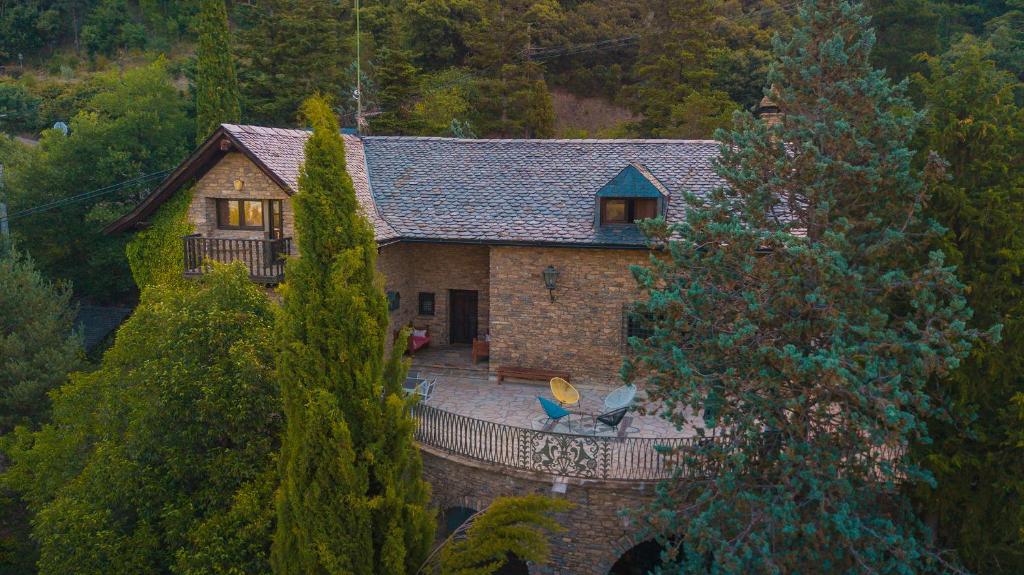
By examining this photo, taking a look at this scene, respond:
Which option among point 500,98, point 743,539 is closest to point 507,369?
point 743,539

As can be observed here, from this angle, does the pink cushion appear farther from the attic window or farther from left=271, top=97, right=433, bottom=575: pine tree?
left=271, top=97, right=433, bottom=575: pine tree

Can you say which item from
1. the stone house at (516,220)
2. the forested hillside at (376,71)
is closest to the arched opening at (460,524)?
the stone house at (516,220)

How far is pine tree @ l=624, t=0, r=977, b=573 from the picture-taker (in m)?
10.0

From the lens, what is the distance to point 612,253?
1778 cm

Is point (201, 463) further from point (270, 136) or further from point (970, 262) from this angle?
point (970, 262)

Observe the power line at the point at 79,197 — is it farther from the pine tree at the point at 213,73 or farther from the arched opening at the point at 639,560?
the arched opening at the point at 639,560

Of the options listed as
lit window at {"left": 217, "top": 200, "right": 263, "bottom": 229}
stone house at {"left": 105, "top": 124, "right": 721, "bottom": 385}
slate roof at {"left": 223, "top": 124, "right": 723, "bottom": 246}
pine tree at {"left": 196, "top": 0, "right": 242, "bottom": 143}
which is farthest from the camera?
pine tree at {"left": 196, "top": 0, "right": 242, "bottom": 143}

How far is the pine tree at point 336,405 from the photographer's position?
10.1 m

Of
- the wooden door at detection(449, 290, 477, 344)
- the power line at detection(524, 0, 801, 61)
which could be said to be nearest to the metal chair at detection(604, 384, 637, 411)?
the wooden door at detection(449, 290, 477, 344)

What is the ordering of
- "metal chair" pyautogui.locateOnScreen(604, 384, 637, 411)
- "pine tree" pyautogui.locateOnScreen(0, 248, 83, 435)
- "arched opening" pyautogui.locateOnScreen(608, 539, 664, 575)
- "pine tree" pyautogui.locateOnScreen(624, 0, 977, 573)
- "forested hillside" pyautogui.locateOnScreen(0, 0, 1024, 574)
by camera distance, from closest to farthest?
1. "pine tree" pyautogui.locateOnScreen(624, 0, 977, 573)
2. "forested hillside" pyautogui.locateOnScreen(0, 0, 1024, 574)
3. "metal chair" pyautogui.locateOnScreen(604, 384, 637, 411)
4. "arched opening" pyautogui.locateOnScreen(608, 539, 664, 575)
5. "pine tree" pyautogui.locateOnScreen(0, 248, 83, 435)

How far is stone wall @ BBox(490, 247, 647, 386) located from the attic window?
0.82 metres

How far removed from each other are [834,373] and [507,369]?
1018 centimetres

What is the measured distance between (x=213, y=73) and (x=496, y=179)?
17.5m

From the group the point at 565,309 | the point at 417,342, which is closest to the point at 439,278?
the point at 417,342
